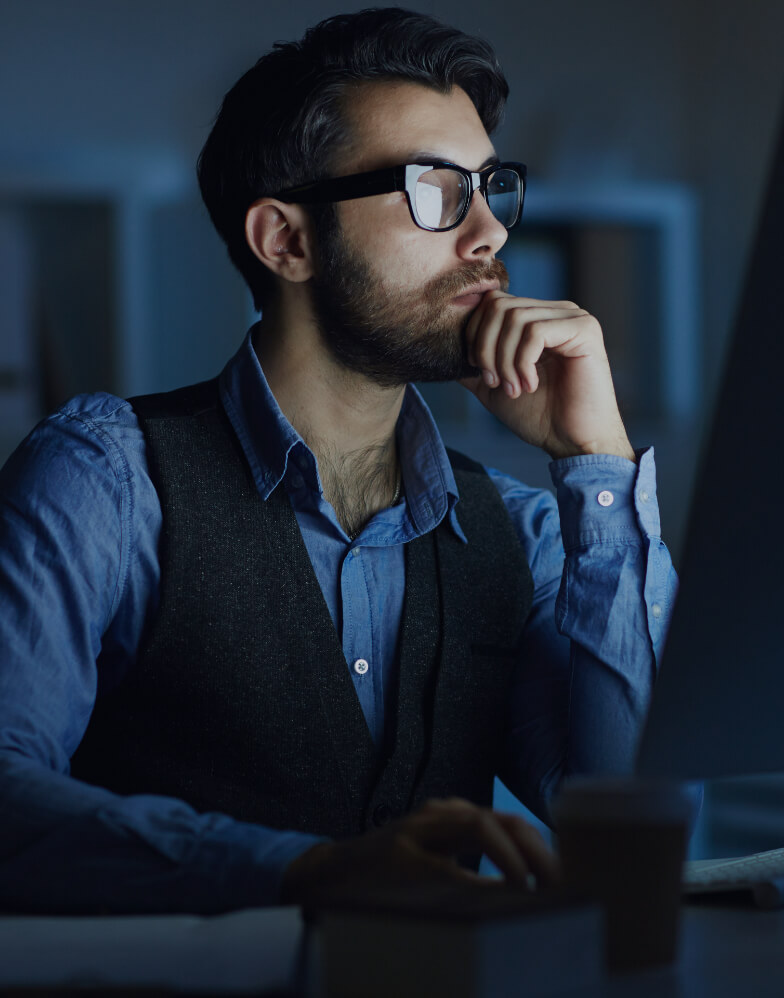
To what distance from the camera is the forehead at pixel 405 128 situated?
5.21 feet

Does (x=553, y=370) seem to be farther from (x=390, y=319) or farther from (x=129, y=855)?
(x=129, y=855)

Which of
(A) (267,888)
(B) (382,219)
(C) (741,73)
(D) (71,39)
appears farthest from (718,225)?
(A) (267,888)

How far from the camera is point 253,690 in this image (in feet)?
4.15

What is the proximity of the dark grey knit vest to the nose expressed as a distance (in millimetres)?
444

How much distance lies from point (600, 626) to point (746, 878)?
1.68ft

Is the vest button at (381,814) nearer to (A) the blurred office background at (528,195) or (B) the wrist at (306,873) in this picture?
(B) the wrist at (306,873)

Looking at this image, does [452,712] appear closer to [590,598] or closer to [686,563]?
[590,598]

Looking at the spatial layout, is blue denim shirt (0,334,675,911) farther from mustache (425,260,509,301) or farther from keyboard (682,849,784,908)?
keyboard (682,849,784,908)

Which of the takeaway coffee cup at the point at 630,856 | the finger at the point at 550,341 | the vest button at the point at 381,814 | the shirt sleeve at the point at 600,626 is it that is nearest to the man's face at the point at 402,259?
the finger at the point at 550,341

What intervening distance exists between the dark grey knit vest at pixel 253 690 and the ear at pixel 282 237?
0.40 m

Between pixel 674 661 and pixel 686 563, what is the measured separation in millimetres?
59

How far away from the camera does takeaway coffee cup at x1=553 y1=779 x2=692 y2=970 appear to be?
0.59 metres

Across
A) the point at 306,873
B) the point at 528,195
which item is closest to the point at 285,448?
the point at 306,873

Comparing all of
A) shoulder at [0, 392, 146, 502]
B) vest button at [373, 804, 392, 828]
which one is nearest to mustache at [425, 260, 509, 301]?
shoulder at [0, 392, 146, 502]
